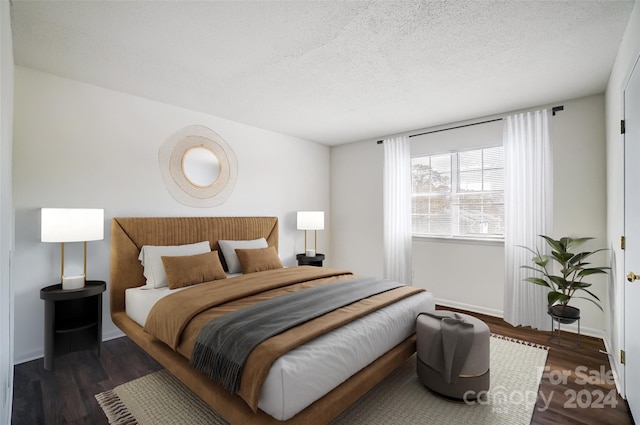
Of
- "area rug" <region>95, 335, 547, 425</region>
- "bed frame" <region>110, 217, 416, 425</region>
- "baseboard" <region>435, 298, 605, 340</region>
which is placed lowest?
"area rug" <region>95, 335, 547, 425</region>

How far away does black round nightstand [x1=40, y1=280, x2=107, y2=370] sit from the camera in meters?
2.51

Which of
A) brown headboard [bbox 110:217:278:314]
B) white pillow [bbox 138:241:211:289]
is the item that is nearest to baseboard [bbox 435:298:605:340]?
brown headboard [bbox 110:217:278:314]

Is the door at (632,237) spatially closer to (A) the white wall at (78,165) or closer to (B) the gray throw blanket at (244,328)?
(B) the gray throw blanket at (244,328)

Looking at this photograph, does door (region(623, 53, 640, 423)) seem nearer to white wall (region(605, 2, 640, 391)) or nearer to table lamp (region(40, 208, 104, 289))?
white wall (region(605, 2, 640, 391))

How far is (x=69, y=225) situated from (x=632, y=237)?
4.15 metres

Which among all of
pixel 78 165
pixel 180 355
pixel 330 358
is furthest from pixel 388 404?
pixel 78 165

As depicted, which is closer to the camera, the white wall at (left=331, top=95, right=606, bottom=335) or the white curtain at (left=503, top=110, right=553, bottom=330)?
the white wall at (left=331, top=95, right=606, bottom=335)

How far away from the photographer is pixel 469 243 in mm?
4145

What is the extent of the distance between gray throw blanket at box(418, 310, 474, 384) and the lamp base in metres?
2.97

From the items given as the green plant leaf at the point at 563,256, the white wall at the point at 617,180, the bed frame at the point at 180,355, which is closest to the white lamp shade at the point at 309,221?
the bed frame at the point at 180,355

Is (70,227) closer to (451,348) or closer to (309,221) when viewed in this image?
(309,221)

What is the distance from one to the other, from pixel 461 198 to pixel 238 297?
131 inches

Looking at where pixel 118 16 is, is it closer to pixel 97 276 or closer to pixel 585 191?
pixel 97 276

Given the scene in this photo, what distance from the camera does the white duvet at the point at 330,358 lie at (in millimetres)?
1525
